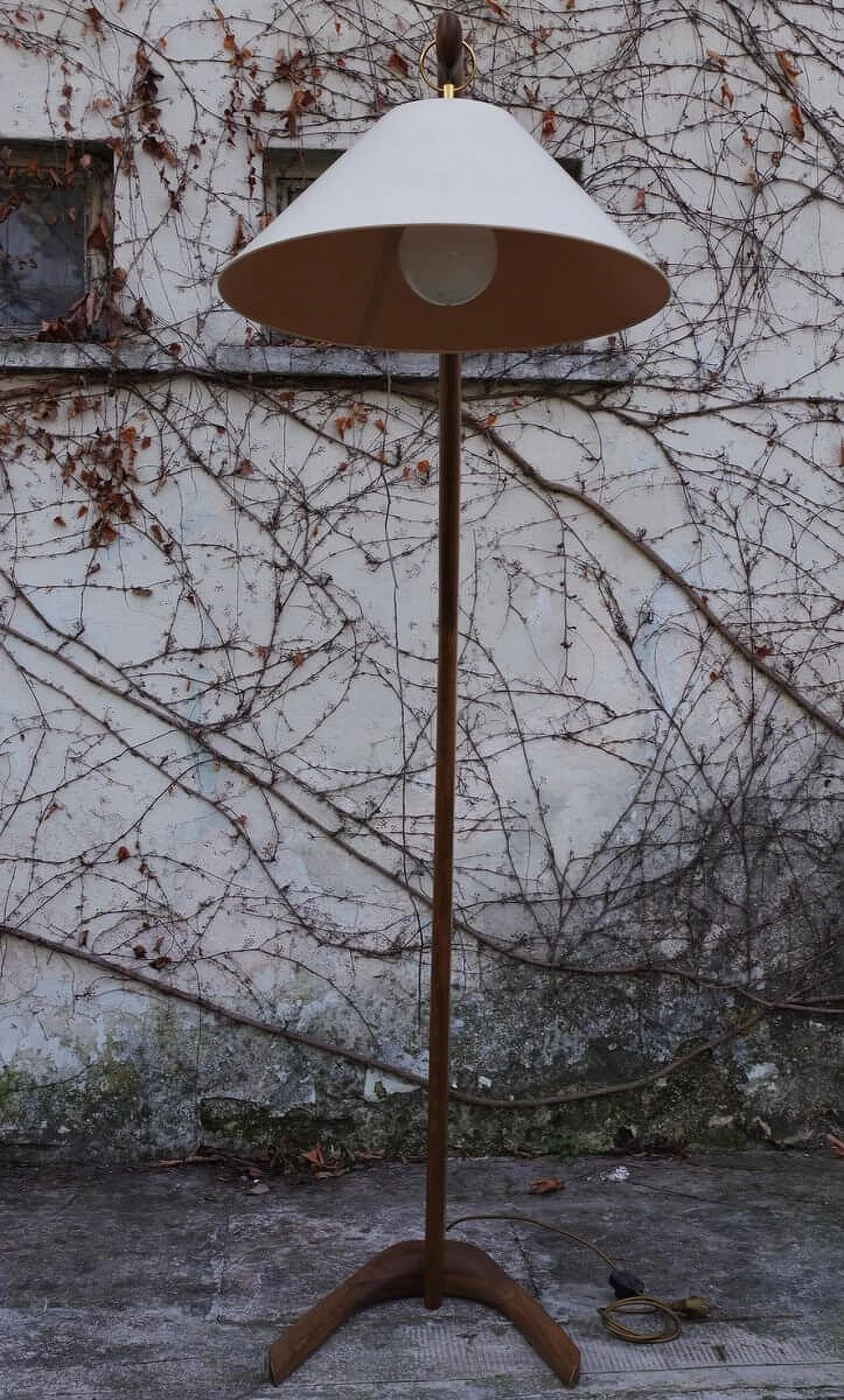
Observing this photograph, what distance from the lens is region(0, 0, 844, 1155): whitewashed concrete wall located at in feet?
12.3

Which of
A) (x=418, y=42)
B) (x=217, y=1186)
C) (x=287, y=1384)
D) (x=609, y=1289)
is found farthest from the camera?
(x=418, y=42)

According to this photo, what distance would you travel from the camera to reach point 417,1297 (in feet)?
9.26

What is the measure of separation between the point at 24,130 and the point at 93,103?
8.6 inches

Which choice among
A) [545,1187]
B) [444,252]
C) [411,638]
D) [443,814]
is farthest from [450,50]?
[545,1187]

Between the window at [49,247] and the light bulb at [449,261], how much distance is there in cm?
189

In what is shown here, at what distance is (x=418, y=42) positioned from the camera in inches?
149

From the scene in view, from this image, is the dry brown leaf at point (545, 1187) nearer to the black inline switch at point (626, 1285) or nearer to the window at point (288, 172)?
the black inline switch at point (626, 1285)

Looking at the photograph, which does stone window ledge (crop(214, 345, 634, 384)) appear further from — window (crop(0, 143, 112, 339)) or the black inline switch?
the black inline switch

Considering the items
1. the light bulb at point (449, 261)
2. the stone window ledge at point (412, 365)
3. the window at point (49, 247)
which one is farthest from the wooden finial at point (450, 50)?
the window at point (49, 247)

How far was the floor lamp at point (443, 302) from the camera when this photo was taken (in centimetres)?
208

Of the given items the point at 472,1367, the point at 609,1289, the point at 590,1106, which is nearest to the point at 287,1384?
the point at 472,1367

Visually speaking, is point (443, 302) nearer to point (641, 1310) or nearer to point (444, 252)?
point (444, 252)

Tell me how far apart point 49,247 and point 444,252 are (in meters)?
2.12

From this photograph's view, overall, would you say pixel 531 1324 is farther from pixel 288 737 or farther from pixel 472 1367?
pixel 288 737
